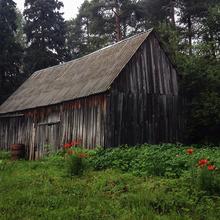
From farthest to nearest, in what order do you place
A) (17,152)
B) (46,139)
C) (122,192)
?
(17,152) → (46,139) → (122,192)

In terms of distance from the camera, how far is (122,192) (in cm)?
914

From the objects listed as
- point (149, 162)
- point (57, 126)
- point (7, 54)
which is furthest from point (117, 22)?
point (149, 162)

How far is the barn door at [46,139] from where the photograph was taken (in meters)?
20.6

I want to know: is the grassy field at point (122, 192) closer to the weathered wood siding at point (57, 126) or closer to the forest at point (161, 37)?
the weathered wood siding at point (57, 126)

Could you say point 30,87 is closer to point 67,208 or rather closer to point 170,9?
point 170,9

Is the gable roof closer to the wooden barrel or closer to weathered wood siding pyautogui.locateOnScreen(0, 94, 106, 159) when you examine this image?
weathered wood siding pyautogui.locateOnScreen(0, 94, 106, 159)

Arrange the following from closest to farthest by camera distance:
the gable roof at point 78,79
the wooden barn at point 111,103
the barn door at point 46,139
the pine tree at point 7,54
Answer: the wooden barn at point 111,103
the gable roof at point 78,79
the barn door at point 46,139
the pine tree at point 7,54

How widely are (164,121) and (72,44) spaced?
27701 millimetres

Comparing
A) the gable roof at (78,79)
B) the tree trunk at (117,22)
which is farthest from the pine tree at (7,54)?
the tree trunk at (117,22)

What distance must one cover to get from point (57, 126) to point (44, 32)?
1761 cm

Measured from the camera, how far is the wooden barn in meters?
18.0

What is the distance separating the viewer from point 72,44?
4534 cm

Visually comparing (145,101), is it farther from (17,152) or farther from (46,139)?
(17,152)

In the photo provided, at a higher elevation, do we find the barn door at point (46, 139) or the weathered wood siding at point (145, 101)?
the weathered wood siding at point (145, 101)
